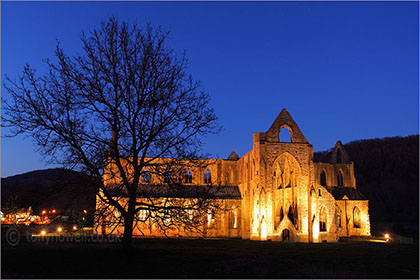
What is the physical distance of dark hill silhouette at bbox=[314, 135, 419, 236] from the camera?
7888 centimetres

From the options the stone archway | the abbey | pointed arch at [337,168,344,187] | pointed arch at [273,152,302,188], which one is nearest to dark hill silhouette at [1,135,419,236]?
pointed arch at [337,168,344,187]

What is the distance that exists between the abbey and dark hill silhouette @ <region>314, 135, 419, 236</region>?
28015 millimetres

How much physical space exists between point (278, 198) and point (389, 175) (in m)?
69.3

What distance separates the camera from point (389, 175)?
103m

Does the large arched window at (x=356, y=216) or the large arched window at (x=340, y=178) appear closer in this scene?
the large arched window at (x=356, y=216)

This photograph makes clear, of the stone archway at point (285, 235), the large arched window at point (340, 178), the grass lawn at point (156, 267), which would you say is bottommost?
the stone archway at point (285, 235)

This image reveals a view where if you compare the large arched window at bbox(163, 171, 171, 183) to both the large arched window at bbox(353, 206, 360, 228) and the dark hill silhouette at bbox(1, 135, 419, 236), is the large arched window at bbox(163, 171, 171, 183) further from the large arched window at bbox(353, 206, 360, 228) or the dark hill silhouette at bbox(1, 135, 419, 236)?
the large arched window at bbox(353, 206, 360, 228)

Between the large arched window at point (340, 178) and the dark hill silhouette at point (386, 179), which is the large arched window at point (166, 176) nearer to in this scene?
the dark hill silhouette at point (386, 179)

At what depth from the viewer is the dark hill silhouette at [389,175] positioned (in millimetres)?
78875

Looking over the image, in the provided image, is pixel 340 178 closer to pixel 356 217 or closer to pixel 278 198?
pixel 356 217

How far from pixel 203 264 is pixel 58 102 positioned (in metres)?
9.72

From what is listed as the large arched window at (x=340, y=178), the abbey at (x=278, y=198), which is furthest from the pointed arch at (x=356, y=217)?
the large arched window at (x=340, y=178)

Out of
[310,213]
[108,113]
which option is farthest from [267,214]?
[108,113]

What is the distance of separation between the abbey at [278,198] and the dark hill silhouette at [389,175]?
2801cm
